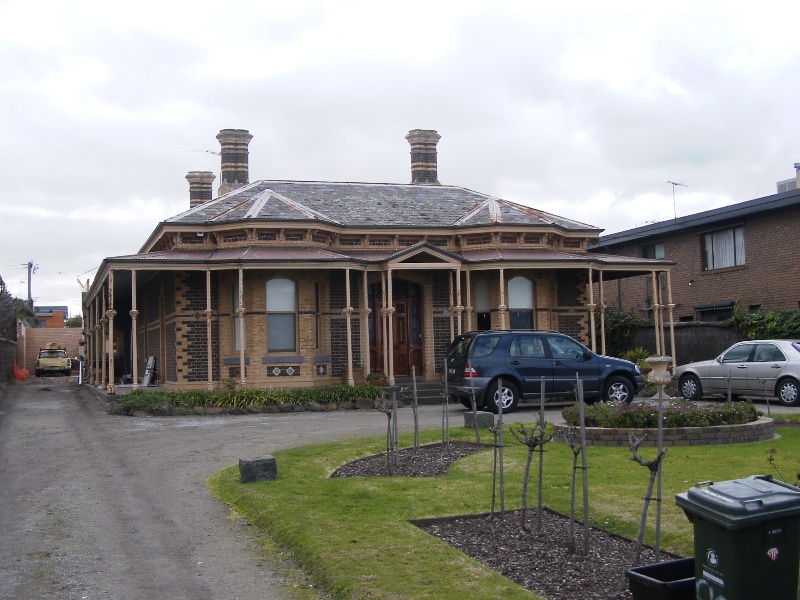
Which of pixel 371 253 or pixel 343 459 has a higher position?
pixel 371 253

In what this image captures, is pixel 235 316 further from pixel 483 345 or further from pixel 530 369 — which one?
pixel 530 369

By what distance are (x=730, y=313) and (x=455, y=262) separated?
10.6 metres

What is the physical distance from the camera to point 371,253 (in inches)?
975

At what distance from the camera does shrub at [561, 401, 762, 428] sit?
12258mm

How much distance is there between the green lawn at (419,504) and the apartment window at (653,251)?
1918 centimetres

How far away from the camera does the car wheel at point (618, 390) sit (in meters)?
18.9

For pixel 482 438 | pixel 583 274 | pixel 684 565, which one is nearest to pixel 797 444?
pixel 482 438

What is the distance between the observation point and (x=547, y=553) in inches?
269

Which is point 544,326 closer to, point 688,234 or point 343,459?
point 688,234

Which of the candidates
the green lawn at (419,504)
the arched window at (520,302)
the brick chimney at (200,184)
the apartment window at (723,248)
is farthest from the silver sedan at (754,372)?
the brick chimney at (200,184)

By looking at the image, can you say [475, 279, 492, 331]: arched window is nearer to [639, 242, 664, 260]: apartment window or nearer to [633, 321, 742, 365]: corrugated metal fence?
[633, 321, 742, 365]: corrugated metal fence

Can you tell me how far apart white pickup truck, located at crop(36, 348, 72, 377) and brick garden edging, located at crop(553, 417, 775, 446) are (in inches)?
1632

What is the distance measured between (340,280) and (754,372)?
10.6m

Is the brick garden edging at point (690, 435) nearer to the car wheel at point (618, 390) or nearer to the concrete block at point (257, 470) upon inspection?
the concrete block at point (257, 470)
